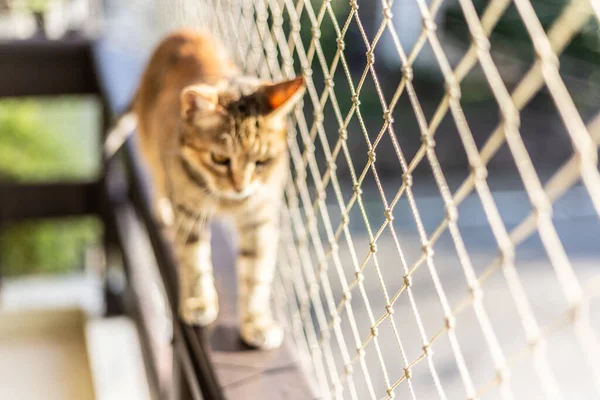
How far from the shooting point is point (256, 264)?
1.02 metres

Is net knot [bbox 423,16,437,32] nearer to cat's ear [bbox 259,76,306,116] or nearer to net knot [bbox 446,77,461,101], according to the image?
net knot [bbox 446,77,461,101]

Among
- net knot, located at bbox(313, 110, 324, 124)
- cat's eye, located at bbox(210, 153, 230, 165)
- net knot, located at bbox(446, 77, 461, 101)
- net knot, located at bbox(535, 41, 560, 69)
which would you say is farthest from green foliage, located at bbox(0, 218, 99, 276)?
net knot, located at bbox(535, 41, 560, 69)

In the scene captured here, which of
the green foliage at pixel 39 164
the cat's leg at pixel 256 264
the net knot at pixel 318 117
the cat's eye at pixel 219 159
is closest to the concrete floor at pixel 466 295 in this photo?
the cat's leg at pixel 256 264

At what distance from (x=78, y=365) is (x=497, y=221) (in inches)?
61.3

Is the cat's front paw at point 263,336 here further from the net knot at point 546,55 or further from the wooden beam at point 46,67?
the wooden beam at point 46,67

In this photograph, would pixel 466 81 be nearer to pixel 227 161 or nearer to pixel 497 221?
pixel 227 161

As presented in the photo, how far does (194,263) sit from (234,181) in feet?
0.56

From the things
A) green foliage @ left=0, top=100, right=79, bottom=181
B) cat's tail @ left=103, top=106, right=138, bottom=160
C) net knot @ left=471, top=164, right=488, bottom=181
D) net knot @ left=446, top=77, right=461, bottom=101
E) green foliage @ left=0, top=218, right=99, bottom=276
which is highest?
green foliage @ left=0, top=100, right=79, bottom=181

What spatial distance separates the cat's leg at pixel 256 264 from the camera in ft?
3.23

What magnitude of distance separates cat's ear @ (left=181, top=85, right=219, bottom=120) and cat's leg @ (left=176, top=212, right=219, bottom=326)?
0.18 meters

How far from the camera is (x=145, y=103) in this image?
4.64 feet

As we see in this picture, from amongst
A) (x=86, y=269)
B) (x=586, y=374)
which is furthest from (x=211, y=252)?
(x=86, y=269)

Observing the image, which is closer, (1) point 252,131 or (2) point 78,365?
(1) point 252,131

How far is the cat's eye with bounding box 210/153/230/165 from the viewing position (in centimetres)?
97
